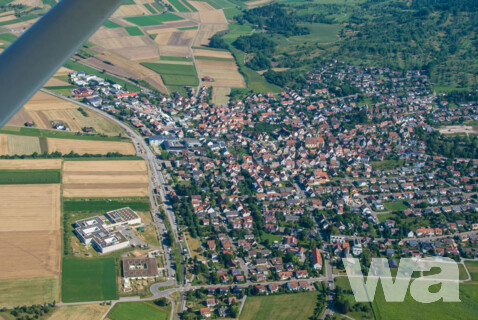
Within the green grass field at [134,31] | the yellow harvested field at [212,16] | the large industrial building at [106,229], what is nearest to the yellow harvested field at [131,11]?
the green grass field at [134,31]

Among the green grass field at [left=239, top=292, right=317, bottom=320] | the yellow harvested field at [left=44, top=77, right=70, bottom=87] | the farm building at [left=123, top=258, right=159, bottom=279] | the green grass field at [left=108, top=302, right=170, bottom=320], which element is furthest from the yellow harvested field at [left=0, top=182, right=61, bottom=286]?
the yellow harvested field at [left=44, top=77, right=70, bottom=87]

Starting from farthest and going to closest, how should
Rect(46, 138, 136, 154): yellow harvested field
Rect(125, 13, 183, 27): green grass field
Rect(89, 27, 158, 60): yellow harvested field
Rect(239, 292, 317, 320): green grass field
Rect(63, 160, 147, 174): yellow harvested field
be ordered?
1. Rect(125, 13, 183, 27): green grass field
2. Rect(89, 27, 158, 60): yellow harvested field
3. Rect(46, 138, 136, 154): yellow harvested field
4. Rect(63, 160, 147, 174): yellow harvested field
5. Rect(239, 292, 317, 320): green grass field

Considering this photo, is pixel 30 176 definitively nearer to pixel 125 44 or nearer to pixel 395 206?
pixel 395 206

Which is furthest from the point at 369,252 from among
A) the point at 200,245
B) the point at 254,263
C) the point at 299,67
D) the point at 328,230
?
the point at 299,67

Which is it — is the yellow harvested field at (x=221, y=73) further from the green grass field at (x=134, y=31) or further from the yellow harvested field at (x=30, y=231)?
the yellow harvested field at (x=30, y=231)

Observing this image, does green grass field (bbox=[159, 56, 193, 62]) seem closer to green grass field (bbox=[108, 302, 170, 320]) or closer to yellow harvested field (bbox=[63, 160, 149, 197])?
yellow harvested field (bbox=[63, 160, 149, 197])

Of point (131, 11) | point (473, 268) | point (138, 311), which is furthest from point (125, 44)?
point (473, 268)
